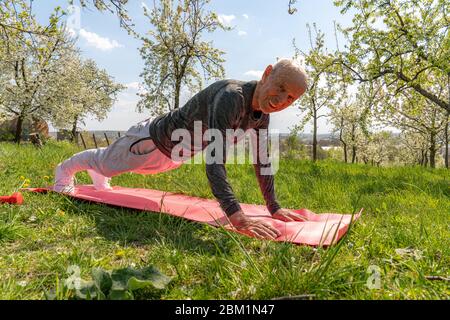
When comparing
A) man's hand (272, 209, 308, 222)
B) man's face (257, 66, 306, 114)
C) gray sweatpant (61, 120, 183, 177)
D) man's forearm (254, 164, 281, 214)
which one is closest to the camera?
man's face (257, 66, 306, 114)

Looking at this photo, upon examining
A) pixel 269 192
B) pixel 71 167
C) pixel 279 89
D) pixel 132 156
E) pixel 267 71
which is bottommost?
pixel 269 192

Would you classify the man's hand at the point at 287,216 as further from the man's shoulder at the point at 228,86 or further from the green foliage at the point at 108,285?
the green foliage at the point at 108,285

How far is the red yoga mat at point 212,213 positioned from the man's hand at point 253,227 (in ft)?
0.21

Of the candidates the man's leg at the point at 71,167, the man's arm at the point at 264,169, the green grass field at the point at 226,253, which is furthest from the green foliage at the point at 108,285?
the man's leg at the point at 71,167

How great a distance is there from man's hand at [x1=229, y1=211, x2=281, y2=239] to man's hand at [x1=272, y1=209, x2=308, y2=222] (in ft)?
1.75

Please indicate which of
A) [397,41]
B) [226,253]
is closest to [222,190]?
[226,253]

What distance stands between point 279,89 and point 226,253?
119cm

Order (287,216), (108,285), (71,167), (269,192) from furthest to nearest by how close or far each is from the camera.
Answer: (71,167)
(269,192)
(287,216)
(108,285)

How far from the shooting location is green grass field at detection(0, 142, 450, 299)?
1497mm

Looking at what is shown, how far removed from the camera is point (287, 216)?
9.50ft

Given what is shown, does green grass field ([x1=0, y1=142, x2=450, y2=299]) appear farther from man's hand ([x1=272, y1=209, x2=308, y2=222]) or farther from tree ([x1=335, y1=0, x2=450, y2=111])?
tree ([x1=335, y1=0, x2=450, y2=111])

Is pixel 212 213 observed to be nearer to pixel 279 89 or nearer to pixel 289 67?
pixel 279 89

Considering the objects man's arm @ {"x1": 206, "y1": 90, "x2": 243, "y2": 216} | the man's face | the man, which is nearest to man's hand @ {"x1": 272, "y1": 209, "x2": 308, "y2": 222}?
the man
